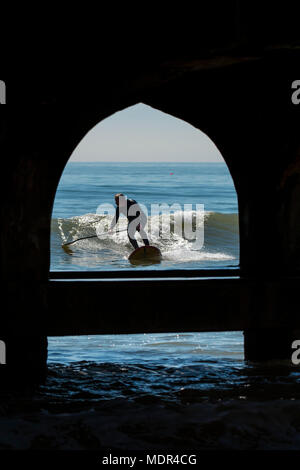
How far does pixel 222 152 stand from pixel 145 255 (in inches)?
605

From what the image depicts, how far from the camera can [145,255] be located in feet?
72.9

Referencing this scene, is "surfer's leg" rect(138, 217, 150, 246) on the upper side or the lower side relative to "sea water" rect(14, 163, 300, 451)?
upper

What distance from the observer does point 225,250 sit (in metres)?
27.8

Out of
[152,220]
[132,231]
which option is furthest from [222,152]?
[152,220]

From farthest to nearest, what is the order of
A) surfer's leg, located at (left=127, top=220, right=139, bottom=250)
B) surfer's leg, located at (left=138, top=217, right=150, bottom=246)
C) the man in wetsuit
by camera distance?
surfer's leg, located at (left=127, top=220, right=139, bottom=250) → surfer's leg, located at (left=138, top=217, right=150, bottom=246) → the man in wetsuit

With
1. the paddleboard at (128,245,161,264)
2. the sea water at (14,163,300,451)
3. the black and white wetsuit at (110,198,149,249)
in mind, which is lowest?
the sea water at (14,163,300,451)

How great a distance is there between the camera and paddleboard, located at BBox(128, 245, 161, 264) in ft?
71.7

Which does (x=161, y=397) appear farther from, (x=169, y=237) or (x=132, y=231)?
(x=169, y=237)

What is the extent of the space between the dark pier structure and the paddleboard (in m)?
14.7

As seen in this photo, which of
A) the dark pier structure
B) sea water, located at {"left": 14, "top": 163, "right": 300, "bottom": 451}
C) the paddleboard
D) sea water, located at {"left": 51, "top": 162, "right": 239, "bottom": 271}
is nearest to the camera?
the dark pier structure

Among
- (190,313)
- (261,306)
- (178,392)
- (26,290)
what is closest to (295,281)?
(261,306)

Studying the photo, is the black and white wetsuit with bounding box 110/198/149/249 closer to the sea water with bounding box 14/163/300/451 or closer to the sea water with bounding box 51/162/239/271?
the sea water with bounding box 51/162/239/271

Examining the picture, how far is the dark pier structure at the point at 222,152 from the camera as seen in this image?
5.16 metres

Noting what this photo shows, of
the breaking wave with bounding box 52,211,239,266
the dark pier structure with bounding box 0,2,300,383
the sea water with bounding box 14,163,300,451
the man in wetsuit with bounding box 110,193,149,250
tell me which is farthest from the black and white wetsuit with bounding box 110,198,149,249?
the dark pier structure with bounding box 0,2,300,383
